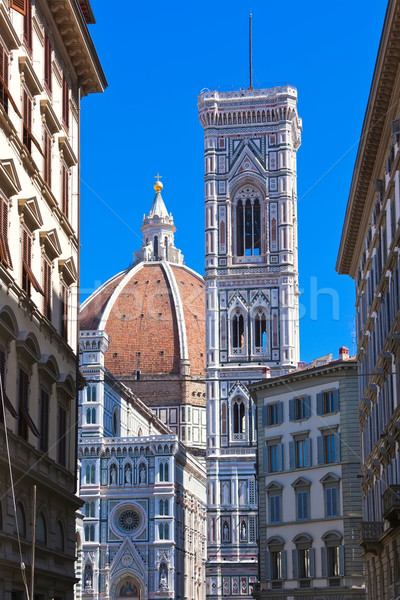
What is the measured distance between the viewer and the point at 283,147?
87.2 metres

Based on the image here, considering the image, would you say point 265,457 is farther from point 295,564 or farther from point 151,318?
point 151,318

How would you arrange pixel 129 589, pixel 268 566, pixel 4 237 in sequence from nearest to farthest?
pixel 4 237, pixel 268 566, pixel 129 589

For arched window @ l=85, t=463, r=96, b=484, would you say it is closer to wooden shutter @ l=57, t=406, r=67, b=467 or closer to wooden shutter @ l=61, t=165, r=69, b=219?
wooden shutter @ l=61, t=165, r=69, b=219

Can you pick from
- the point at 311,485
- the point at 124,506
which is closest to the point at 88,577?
the point at 124,506

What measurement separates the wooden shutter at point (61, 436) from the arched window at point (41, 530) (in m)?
1.86

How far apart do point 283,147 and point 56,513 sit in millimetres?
65303

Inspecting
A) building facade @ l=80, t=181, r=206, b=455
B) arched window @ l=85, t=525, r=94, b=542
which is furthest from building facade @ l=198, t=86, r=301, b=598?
building facade @ l=80, t=181, r=206, b=455

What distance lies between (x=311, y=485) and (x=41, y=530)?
90.2 ft

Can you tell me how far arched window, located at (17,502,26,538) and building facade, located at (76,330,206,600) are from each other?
238 ft

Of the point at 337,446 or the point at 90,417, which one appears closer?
the point at 337,446

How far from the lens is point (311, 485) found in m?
49.4

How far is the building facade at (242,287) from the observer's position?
81.8m

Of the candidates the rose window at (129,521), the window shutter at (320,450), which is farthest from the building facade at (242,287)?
the window shutter at (320,450)

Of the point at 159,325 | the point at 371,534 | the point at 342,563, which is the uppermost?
the point at 159,325
